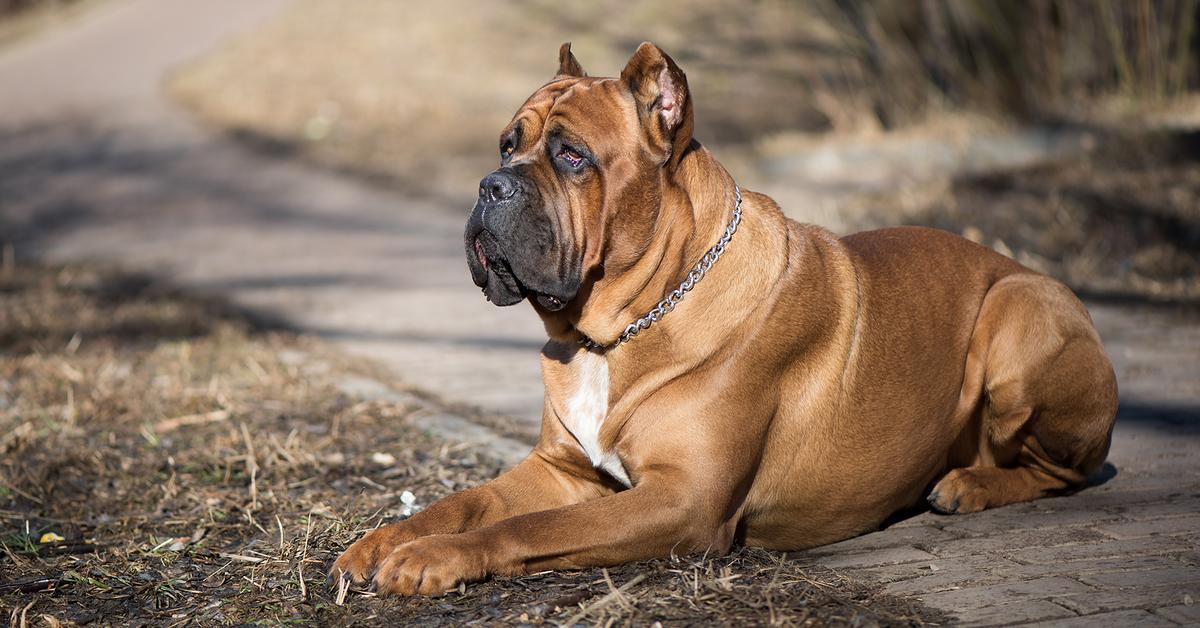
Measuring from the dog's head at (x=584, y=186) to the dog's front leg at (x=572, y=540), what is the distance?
25.0 inches

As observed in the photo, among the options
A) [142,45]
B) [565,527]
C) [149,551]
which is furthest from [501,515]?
[142,45]

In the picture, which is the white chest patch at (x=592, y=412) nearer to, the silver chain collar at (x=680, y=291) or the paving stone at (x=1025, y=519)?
the silver chain collar at (x=680, y=291)

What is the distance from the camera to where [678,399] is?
3443 millimetres

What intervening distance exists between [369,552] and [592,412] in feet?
2.52

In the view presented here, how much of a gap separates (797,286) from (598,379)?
67 cm

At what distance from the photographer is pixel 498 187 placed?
3.46 meters

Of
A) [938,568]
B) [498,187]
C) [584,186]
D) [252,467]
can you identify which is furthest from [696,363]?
[252,467]

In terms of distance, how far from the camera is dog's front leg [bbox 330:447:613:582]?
338 centimetres

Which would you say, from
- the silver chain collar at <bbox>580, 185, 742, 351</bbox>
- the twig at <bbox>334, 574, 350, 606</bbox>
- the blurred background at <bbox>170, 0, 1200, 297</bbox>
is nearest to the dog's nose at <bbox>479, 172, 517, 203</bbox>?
the silver chain collar at <bbox>580, 185, 742, 351</bbox>

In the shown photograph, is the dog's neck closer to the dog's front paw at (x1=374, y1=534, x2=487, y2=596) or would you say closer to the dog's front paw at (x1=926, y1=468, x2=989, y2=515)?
the dog's front paw at (x1=374, y1=534, x2=487, y2=596)

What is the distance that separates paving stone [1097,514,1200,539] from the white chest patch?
1.47 meters

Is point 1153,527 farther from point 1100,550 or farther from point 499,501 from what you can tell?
point 499,501

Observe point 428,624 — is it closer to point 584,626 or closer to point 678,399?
point 584,626

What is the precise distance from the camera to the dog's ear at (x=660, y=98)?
11.6ft
